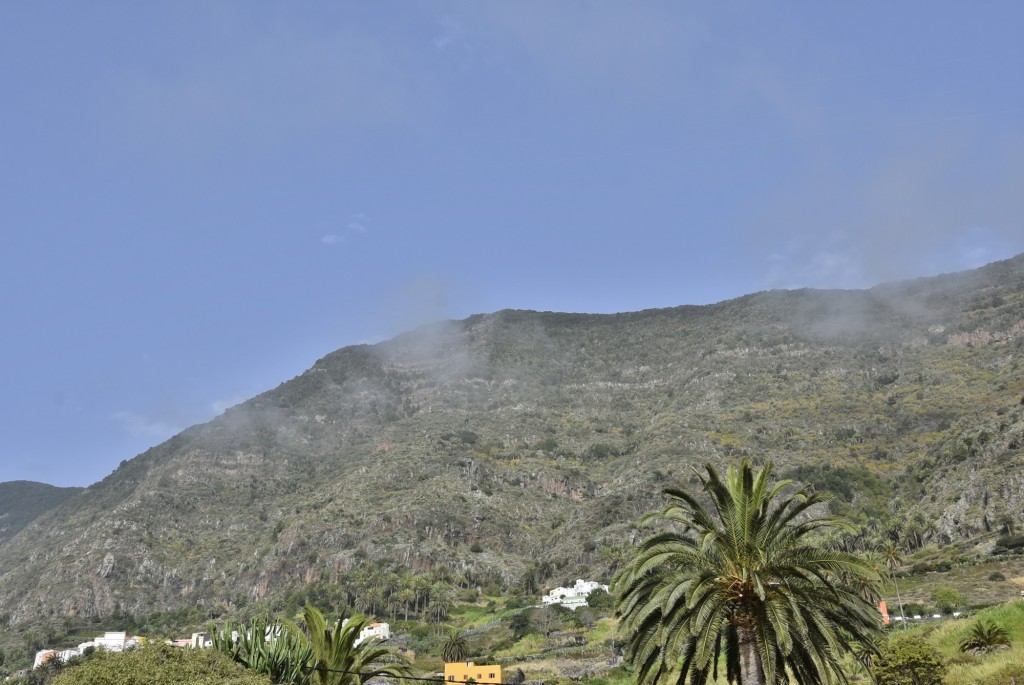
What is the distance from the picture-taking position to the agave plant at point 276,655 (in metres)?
30.9

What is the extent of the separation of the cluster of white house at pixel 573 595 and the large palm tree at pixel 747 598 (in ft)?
360

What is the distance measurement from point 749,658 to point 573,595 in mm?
116703

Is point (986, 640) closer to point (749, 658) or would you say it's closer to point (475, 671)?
point (749, 658)

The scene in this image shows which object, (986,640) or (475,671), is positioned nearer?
(986,640)

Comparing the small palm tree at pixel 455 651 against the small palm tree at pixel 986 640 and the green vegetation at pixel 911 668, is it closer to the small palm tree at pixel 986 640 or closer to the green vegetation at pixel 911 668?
the small palm tree at pixel 986 640

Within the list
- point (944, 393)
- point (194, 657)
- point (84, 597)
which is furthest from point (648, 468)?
point (194, 657)

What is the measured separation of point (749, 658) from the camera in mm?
24344

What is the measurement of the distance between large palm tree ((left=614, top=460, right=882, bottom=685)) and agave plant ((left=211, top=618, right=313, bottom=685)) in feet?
40.7

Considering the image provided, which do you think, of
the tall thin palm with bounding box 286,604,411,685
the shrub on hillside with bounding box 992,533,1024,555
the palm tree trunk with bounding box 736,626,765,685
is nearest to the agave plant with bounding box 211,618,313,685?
the tall thin palm with bounding box 286,604,411,685

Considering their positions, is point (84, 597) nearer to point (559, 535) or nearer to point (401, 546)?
point (401, 546)

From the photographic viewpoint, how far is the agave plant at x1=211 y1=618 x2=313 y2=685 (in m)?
30.9

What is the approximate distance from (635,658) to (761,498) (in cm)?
608

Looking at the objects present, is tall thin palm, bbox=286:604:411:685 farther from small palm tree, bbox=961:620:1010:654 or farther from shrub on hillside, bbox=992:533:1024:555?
shrub on hillside, bbox=992:533:1024:555

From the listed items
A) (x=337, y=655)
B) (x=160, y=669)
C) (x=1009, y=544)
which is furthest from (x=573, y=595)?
(x=160, y=669)
